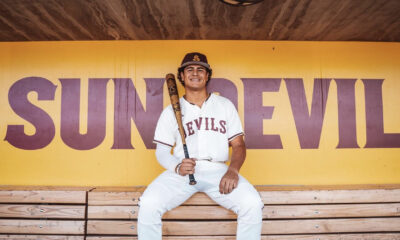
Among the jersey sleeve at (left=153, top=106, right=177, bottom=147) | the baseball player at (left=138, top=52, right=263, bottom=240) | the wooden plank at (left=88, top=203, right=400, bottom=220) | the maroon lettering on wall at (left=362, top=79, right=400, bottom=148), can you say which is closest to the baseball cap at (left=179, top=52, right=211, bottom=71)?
the baseball player at (left=138, top=52, right=263, bottom=240)

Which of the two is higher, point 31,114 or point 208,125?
point 31,114

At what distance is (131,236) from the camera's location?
91.4 inches

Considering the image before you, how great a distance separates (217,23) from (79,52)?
152cm

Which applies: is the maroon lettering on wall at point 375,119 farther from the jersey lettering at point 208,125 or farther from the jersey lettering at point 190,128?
the jersey lettering at point 190,128

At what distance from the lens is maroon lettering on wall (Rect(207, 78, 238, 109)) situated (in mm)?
2975

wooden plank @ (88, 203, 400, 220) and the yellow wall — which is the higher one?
the yellow wall

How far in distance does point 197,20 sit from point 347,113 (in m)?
1.84

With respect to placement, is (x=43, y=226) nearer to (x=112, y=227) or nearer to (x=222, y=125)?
(x=112, y=227)

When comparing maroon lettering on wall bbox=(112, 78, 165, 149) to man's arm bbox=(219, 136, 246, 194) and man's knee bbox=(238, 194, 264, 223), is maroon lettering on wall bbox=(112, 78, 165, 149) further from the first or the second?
man's knee bbox=(238, 194, 264, 223)

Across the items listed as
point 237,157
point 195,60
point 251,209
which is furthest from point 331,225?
point 195,60

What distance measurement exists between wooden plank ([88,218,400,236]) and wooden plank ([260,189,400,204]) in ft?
0.51

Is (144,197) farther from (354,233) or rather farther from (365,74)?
(365,74)

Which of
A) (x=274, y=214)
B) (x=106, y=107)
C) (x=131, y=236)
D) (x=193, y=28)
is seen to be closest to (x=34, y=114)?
(x=106, y=107)

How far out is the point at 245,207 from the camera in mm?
1949
